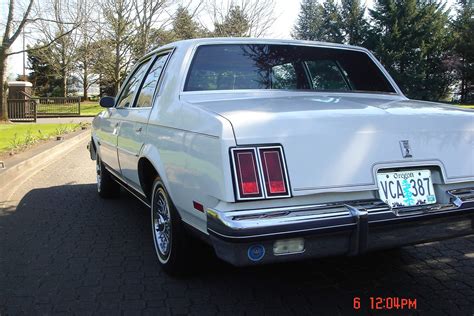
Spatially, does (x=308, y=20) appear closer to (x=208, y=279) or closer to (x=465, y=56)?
(x=465, y=56)

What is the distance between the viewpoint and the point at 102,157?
20.3ft

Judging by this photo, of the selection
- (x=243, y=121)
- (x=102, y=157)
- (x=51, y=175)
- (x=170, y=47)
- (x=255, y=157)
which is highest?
(x=170, y=47)

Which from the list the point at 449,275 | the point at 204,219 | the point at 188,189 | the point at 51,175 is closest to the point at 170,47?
the point at 188,189

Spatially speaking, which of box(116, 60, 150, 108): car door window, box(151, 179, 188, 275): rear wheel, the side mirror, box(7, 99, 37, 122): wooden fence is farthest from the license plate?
box(7, 99, 37, 122): wooden fence

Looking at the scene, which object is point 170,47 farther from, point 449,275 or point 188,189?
point 449,275

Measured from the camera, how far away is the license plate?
291 centimetres

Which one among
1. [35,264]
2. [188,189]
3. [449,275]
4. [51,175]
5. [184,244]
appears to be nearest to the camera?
[188,189]

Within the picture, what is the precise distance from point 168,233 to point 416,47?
54.0m

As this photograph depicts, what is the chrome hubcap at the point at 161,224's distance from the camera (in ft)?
12.4

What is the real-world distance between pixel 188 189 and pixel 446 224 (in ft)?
5.36

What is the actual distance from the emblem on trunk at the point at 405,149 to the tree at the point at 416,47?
51.1 metres

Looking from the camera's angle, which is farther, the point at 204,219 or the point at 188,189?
the point at 188,189

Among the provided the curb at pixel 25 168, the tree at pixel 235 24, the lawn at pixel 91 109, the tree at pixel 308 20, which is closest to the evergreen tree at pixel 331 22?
the tree at pixel 308 20

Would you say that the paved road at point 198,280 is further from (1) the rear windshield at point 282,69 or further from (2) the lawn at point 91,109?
(2) the lawn at point 91,109
